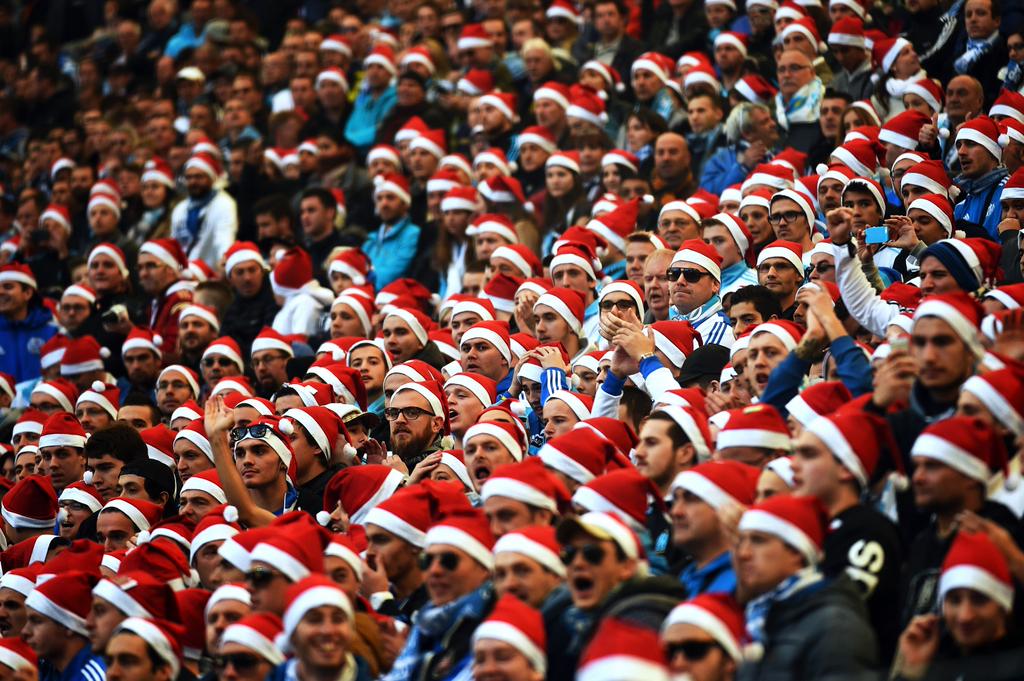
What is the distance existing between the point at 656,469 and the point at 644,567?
1077mm

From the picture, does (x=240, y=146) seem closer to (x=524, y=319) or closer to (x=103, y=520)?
(x=524, y=319)

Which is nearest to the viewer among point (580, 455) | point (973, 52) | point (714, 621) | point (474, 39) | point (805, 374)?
point (714, 621)

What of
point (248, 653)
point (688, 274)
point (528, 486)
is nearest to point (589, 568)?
point (528, 486)

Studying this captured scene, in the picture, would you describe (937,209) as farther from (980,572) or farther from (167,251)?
(167,251)

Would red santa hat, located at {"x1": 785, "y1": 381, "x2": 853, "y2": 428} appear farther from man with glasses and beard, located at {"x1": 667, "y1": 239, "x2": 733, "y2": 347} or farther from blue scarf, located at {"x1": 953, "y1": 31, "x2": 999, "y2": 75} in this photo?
blue scarf, located at {"x1": 953, "y1": 31, "x2": 999, "y2": 75}

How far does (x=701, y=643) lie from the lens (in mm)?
6090

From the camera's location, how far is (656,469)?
794 centimetres

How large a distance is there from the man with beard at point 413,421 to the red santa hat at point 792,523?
3.90 metres

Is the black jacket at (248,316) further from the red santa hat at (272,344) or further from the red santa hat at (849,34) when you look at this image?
the red santa hat at (849,34)

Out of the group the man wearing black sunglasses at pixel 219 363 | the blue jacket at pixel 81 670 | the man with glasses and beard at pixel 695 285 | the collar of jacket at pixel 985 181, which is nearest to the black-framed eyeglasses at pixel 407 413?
the man with glasses and beard at pixel 695 285

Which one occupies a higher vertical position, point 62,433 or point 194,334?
point 62,433

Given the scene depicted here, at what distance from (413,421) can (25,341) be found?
6.79 metres

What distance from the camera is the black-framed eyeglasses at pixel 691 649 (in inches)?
239

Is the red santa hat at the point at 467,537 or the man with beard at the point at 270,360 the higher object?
the red santa hat at the point at 467,537
